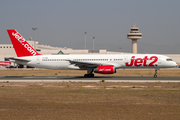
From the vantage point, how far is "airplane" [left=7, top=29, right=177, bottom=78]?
38688 millimetres

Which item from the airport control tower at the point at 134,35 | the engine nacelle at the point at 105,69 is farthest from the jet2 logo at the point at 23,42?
the airport control tower at the point at 134,35

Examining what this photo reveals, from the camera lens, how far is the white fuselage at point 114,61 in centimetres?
3882

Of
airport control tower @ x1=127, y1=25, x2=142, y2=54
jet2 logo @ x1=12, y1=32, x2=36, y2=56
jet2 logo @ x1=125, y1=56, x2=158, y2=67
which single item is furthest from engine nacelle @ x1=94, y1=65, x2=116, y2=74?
airport control tower @ x1=127, y1=25, x2=142, y2=54

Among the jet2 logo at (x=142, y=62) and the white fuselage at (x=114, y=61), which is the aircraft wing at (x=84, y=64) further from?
the jet2 logo at (x=142, y=62)

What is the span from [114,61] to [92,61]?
3.70 meters

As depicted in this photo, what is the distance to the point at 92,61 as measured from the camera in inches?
1591

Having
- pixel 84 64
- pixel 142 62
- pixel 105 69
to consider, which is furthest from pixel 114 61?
pixel 84 64

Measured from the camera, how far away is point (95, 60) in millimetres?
40250

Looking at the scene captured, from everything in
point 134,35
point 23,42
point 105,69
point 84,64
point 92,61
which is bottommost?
point 105,69

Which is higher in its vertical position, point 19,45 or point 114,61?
point 19,45

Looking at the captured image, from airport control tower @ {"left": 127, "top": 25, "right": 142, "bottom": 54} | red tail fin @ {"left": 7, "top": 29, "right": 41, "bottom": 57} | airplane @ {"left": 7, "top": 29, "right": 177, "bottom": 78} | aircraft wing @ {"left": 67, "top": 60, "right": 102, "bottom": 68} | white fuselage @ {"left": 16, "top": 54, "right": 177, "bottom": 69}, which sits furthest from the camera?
airport control tower @ {"left": 127, "top": 25, "right": 142, "bottom": 54}

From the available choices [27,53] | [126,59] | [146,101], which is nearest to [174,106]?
[146,101]

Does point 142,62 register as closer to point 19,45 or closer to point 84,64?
point 84,64

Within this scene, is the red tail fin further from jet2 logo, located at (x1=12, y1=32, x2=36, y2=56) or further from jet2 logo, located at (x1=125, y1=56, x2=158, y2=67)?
jet2 logo, located at (x1=125, y1=56, x2=158, y2=67)
